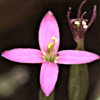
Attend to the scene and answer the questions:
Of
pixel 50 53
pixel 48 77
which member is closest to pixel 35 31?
pixel 50 53

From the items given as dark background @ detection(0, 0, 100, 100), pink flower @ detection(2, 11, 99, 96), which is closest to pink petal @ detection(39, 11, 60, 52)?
pink flower @ detection(2, 11, 99, 96)

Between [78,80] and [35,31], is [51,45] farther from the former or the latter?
[35,31]

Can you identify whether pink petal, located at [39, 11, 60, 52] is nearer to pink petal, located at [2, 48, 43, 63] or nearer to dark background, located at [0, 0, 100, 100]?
pink petal, located at [2, 48, 43, 63]

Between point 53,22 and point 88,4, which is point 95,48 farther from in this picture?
point 53,22

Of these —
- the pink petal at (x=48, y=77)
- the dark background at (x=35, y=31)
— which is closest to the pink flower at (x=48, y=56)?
the pink petal at (x=48, y=77)

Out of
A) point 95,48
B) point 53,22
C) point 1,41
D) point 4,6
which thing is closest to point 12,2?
point 4,6

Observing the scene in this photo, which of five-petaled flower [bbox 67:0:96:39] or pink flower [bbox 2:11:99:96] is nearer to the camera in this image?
pink flower [bbox 2:11:99:96]

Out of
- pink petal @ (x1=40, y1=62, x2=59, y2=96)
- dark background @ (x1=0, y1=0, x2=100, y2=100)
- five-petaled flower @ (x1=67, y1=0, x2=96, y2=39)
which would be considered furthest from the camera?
dark background @ (x1=0, y1=0, x2=100, y2=100)
